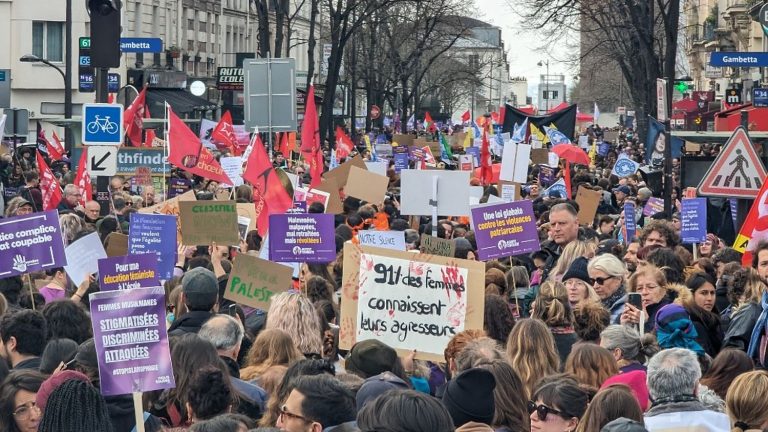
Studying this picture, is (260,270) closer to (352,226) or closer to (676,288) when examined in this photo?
(676,288)

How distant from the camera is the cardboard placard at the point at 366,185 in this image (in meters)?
18.4

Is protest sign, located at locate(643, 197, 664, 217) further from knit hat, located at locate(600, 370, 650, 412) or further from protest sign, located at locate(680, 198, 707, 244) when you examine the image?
knit hat, located at locate(600, 370, 650, 412)

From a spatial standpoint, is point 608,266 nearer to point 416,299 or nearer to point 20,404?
point 416,299

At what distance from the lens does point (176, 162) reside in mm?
18281

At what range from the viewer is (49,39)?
53812 millimetres

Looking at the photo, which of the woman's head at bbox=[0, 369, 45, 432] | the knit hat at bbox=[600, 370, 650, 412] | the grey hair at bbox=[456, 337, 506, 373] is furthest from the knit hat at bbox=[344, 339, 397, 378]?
the woman's head at bbox=[0, 369, 45, 432]

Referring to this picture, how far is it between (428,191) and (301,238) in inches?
135

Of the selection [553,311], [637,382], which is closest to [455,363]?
[637,382]

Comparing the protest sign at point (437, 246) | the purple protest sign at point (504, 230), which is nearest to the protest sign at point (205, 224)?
the protest sign at point (437, 246)

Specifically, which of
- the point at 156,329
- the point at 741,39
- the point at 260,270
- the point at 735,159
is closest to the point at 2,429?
the point at 156,329

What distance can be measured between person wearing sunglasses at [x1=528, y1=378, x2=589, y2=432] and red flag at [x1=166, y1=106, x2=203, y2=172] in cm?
1231

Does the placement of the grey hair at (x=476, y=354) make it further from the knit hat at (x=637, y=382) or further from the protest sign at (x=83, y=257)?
the protest sign at (x=83, y=257)

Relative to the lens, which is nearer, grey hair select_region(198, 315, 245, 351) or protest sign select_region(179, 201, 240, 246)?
grey hair select_region(198, 315, 245, 351)

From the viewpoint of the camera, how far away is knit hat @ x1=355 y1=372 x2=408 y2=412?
643 centimetres
